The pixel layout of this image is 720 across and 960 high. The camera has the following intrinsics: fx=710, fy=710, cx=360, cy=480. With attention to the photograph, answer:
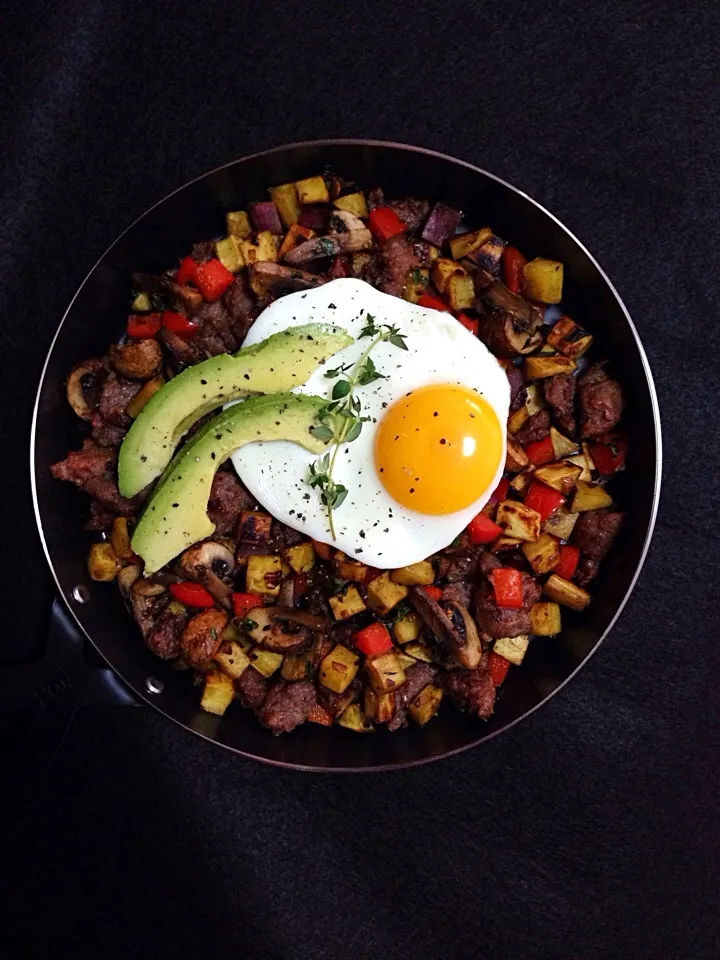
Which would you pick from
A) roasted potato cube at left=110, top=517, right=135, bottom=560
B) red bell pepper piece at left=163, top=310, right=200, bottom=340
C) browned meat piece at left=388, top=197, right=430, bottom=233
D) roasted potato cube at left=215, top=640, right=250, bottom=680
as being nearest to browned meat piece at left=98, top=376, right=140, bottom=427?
red bell pepper piece at left=163, top=310, right=200, bottom=340

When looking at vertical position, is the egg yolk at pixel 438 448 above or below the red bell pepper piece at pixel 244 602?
above

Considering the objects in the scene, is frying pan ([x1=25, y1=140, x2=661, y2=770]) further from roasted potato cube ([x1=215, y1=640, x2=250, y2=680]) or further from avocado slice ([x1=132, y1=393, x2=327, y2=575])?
avocado slice ([x1=132, y1=393, x2=327, y2=575])

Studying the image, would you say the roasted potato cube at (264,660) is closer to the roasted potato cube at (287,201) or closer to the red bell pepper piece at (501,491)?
the red bell pepper piece at (501,491)

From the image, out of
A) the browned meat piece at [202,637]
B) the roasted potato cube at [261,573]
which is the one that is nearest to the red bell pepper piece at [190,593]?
the browned meat piece at [202,637]

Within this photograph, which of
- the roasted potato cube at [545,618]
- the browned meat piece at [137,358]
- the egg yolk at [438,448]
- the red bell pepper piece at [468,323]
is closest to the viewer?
the egg yolk at [438,448]

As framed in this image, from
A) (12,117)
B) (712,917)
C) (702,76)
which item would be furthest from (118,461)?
(712,917)
